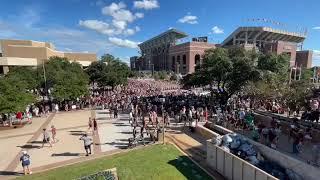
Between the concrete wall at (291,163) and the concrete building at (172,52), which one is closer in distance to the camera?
the concrete wall at (291,163)

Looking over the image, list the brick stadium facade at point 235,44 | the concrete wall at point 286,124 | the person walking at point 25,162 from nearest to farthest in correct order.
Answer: the person walking at point 25,162
the concrete wall at point 286,124
the brick stadium facade at point 235,44

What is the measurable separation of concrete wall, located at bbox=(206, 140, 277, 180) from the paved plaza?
568 cm

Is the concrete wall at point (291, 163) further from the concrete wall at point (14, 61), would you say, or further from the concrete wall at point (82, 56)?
the concrete wall at point (82, 56)

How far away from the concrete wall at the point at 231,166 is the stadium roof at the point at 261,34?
4364 inches

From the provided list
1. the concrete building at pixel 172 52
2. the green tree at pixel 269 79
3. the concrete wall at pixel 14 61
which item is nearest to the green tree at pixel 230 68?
the green tree at pixel 269 79

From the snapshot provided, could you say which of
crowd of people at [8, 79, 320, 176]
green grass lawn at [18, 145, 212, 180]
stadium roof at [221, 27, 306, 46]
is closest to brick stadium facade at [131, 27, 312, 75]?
stadium roof at [221, 27, 306, 46]

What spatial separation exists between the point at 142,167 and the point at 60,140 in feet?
24.3

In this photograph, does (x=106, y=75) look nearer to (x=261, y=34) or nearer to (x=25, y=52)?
(x=25, y=52)

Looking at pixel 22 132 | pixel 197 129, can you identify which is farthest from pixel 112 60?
pixel 197 129

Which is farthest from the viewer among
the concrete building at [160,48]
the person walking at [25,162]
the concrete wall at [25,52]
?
the concrete building at [160,48]

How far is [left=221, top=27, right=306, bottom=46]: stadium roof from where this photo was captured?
4474 inches

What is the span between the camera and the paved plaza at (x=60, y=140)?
14.0 meters

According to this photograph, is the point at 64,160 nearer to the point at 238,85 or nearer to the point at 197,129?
the point at 197,129

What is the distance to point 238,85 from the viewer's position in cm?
2567
